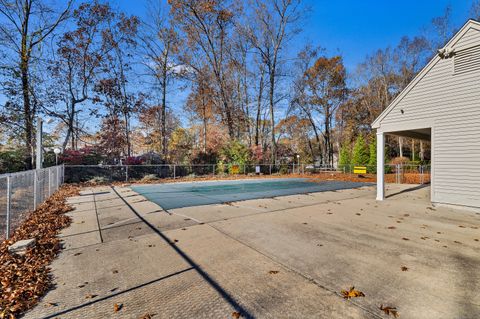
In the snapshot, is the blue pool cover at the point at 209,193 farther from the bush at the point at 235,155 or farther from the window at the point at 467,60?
the window at the point at 467,60

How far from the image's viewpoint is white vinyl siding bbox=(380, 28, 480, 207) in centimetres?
574

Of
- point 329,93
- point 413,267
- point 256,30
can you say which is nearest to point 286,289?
point 413,267

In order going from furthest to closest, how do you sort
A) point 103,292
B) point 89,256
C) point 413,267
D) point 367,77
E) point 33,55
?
point 367,77, point 33,55, point 89,256, point 413,267, point 103,292

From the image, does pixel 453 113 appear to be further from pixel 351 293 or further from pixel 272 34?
pixel 272 34

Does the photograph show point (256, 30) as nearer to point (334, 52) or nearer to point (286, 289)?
point (334, 52)

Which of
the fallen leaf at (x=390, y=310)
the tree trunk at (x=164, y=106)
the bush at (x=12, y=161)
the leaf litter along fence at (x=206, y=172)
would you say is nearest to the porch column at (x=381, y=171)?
the fallen leaf at (x=390, y=310)

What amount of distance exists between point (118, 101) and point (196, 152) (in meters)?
7.11

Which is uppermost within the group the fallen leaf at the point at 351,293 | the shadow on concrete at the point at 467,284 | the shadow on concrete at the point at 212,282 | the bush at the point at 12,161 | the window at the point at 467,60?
the window at the point at 467,60

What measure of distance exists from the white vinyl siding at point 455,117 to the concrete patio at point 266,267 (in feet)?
4.14

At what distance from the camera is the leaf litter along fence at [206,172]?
1365 cm

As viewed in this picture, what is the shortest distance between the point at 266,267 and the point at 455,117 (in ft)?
22.0

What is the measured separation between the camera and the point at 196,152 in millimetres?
18703

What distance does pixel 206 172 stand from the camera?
57.6 feet

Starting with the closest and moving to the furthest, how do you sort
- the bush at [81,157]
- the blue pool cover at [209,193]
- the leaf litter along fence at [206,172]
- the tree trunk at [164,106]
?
1. the blue pool cover at [209,193]
2. the leaf litter along fence at [206,172]
3. the bush at [81,157]
4. the tree trunk at [164,106]
